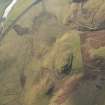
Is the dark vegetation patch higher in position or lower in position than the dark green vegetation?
higher

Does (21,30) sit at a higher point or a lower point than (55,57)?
higher

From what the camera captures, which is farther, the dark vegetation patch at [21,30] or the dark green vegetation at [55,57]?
the dark vegetation patch at [21,30]

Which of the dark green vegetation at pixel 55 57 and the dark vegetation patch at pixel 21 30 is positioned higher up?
the dark vegetation patch at pixel 21 30

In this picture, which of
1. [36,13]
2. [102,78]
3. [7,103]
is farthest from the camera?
[36,13]

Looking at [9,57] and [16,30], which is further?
[16,30]

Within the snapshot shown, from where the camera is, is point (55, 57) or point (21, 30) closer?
point (55, 57)

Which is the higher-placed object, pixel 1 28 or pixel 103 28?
pixel 1 28

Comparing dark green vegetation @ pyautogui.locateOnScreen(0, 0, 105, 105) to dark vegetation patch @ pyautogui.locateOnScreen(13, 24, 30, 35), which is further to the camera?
dark vegetation patch @ pyautogui.locateOnScreen(13, 24, 30, 35)

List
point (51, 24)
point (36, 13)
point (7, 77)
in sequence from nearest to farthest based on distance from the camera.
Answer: point (7, 77)
point (51, 24)
point (36, 13)

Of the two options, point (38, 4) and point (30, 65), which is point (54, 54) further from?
point (38, 4)

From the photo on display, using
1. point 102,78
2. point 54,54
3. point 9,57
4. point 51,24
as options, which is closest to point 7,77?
point 9,57
